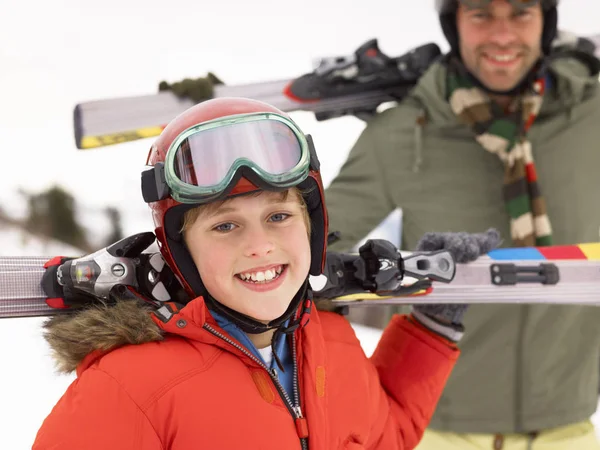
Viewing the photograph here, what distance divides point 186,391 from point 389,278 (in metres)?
0.60

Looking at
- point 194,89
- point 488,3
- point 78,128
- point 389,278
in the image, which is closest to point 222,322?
point 389,278

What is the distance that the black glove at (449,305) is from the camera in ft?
5.84

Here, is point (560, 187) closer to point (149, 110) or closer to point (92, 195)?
point (149, 110)

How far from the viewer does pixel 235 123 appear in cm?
137

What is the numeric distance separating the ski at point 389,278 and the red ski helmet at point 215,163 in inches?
3.0

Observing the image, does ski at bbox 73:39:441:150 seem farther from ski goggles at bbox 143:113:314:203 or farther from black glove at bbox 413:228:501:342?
ski goggles at bbox 143:113:314:203

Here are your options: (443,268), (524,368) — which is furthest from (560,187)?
(443,268)

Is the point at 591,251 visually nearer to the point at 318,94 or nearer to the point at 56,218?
the point at 318,94

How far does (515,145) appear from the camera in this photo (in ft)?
7.64

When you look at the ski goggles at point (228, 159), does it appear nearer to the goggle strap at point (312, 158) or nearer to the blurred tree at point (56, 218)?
the goggle strap at point (312, 158)

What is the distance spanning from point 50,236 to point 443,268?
14.4 ft

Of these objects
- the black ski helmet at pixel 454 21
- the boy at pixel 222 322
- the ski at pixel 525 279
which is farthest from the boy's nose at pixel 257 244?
the black ski helmet at pixel 454 21

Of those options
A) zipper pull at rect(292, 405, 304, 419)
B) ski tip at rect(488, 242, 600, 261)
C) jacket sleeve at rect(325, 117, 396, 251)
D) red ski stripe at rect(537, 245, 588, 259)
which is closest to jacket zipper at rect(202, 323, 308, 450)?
zipper pull at rect(292, 405, 304, 419)

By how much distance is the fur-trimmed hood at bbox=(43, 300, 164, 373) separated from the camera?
1.31m
